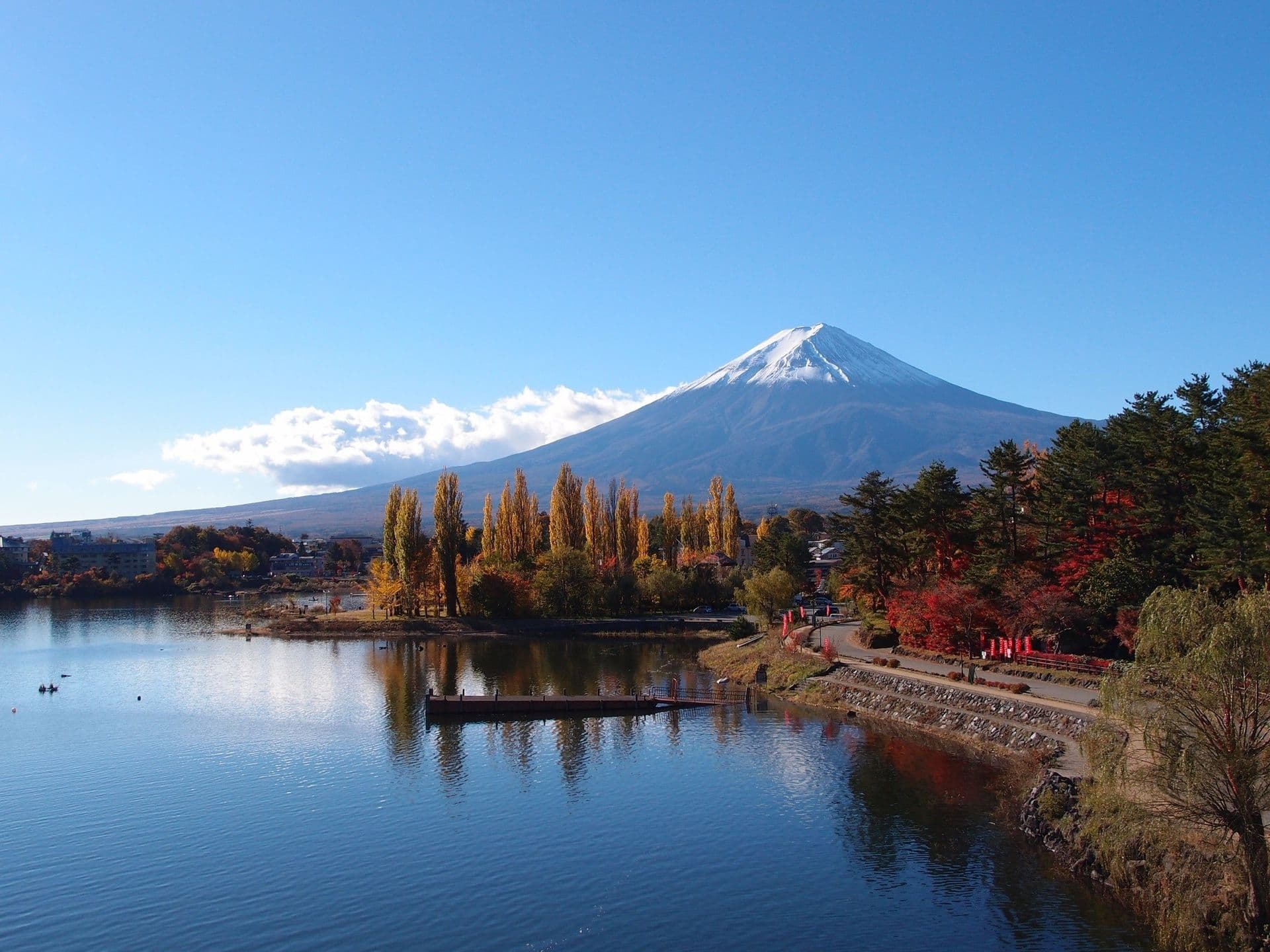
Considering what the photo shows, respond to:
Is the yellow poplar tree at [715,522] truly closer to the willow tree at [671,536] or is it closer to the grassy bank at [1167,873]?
the willow tree at [671,536]

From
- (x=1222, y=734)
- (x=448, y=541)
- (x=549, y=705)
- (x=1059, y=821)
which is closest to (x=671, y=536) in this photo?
(x=448, y=541)

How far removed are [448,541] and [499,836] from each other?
51.9 metres

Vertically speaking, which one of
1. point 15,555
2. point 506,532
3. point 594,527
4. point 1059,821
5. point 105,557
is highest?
point 594,527

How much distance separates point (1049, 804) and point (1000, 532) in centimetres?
2245

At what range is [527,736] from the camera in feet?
125

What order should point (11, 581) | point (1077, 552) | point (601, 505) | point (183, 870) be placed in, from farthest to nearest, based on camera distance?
point (11, 581) < point (601, 505) < point (1077, 552) < point (183, 870)

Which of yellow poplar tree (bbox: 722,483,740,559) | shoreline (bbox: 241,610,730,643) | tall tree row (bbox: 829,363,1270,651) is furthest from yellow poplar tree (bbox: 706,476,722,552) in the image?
tall tree row (bbox: 829,363,1270,651)

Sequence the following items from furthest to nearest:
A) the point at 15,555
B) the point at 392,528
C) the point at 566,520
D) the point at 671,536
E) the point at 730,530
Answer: the point at 15,555 → the point at 730,530 → the point at 671,536 → the point at 566,520 → the point at 392,528

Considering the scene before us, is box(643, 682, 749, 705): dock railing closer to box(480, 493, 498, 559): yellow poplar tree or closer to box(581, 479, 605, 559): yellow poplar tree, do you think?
box(581, 479, 605, 559): yellow poplar tree

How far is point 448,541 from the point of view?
250 ft

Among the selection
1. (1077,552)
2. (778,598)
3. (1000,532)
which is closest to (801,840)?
(1077,552)

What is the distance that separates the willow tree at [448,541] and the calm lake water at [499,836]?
31.5 m

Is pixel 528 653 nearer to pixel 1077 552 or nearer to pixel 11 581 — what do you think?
pixel 1077 552

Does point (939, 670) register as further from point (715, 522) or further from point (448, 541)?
point (715, 522)
